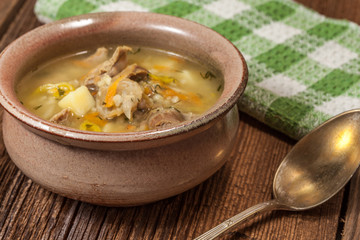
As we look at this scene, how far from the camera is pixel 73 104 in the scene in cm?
162

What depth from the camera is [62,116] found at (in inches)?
62.1

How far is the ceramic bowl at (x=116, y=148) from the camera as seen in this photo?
4.41 feet

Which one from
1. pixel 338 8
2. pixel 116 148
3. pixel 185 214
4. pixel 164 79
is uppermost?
pixel 116 148

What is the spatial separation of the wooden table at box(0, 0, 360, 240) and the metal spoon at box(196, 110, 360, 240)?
0.16 ft

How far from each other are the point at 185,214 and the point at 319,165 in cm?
50

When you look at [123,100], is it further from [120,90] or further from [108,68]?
[108,68]

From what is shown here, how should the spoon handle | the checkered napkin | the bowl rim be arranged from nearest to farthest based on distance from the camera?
the bowl rim
the spoon handle
the checkered napkin

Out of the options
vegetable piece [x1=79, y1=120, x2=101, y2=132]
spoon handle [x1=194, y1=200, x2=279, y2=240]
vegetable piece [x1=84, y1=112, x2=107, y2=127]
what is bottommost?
spoon handle [x1=194, y1=200, x2=279, y2=240]

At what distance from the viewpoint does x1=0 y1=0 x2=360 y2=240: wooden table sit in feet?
4.98

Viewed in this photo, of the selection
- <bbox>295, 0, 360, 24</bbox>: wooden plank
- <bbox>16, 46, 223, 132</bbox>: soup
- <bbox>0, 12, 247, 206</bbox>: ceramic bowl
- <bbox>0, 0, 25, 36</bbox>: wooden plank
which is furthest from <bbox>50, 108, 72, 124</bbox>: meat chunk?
<bbox>295, 0, 360, 24</bbox>: wooden plank

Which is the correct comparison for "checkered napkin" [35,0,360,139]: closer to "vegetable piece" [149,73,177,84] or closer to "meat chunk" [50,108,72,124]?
"vegetable piece" [149,73,177,84]

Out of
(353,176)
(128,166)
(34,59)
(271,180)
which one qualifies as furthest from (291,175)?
(34,59)

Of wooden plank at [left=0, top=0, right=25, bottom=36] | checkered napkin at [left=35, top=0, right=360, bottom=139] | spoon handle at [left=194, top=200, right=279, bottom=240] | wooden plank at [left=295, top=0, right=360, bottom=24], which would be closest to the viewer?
spoon handle at [left=194, top=200, right=279, bottom=240]

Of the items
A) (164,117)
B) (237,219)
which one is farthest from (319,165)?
(164,117)
